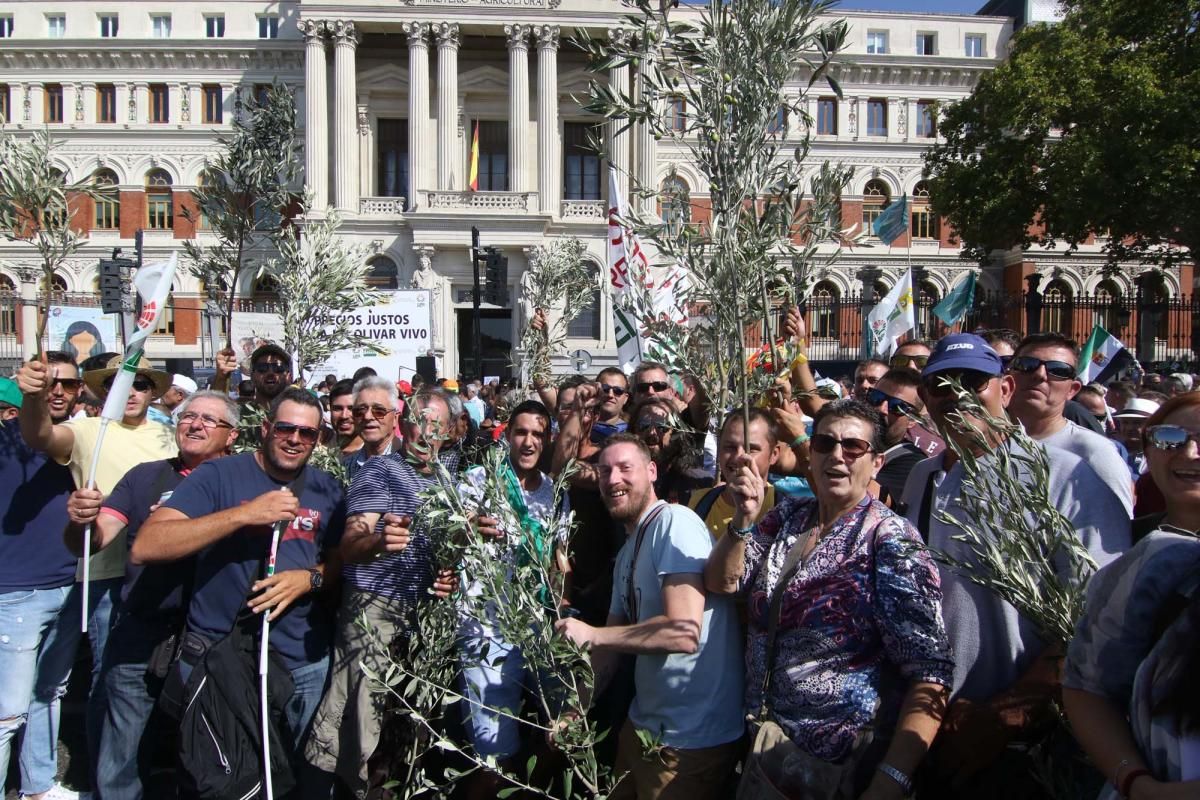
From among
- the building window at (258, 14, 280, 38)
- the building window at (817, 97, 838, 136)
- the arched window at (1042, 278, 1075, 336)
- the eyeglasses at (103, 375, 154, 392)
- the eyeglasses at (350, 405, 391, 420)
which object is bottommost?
the eyeglasses at (350, 405, 391, 420)

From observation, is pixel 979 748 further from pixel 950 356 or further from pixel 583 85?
pixel 583 85

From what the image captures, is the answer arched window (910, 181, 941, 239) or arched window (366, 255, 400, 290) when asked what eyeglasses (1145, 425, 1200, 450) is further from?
arched window (910, 181, 941, 239)

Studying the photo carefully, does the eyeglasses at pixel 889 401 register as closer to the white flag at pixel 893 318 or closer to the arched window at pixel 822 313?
the white flag at pixel 893 318

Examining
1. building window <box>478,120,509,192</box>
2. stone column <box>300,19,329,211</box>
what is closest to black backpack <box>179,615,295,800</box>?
stone column <box>300,19,329,211</box>

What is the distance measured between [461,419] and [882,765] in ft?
10.9

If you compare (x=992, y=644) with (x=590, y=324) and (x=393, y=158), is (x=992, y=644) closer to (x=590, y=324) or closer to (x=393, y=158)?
(x=590, y=324)

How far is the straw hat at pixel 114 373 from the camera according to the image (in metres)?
5.17

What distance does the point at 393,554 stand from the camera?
3.75m

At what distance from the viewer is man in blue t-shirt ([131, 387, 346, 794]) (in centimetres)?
328

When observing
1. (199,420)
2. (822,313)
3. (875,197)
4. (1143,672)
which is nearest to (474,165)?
(822,313)

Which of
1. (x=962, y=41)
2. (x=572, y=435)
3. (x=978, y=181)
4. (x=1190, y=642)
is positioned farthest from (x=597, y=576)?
(x=962, y=41)

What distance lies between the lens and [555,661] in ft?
10.0

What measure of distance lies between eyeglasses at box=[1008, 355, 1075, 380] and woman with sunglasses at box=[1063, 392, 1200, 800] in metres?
1.52

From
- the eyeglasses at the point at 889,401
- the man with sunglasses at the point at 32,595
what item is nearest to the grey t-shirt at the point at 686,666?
the eyeglasses at the point at 889,401
